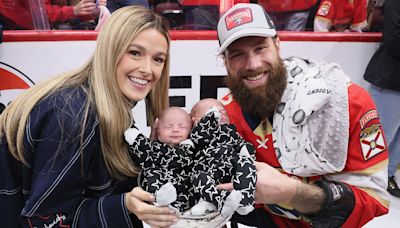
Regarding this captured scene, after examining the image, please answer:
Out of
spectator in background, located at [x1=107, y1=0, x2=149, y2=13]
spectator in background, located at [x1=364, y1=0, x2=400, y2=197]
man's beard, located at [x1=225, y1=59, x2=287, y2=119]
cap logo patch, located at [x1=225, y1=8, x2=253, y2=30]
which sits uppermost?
cap logo patch, located at [x1=225, y1=8, x2=253, y2=30]

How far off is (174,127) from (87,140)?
0.35 meters

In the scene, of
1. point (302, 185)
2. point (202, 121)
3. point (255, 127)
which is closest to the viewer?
point (302, 185)

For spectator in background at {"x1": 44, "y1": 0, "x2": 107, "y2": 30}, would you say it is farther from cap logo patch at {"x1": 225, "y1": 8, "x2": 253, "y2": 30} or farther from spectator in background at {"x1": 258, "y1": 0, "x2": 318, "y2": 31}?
cap logo patch at {"x1": 225, "y1": 8, "x2": 253, "y2": 30}

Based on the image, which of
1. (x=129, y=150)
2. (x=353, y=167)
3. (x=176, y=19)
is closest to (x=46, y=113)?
(x=129, y=150)

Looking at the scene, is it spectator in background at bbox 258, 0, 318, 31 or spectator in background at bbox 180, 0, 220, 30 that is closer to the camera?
spectator in background at bbox 180, 0, 220, 30

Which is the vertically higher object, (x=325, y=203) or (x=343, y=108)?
(x=343, y=108)

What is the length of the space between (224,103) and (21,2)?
182 centimetres

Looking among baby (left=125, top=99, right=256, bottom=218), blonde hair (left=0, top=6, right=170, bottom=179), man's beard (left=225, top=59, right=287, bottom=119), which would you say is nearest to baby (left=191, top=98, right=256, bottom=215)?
baby (left=125, top=99, right=256, bottom=218)

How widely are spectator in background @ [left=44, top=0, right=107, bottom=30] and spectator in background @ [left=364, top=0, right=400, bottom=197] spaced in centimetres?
195

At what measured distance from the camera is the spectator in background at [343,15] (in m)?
3.13

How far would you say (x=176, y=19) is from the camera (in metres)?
2.88

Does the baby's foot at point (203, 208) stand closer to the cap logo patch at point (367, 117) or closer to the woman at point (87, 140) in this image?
the woman at point (87, 140)

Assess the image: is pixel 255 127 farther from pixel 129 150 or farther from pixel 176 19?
pixel 176 19

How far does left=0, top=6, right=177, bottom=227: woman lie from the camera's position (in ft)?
3.93
